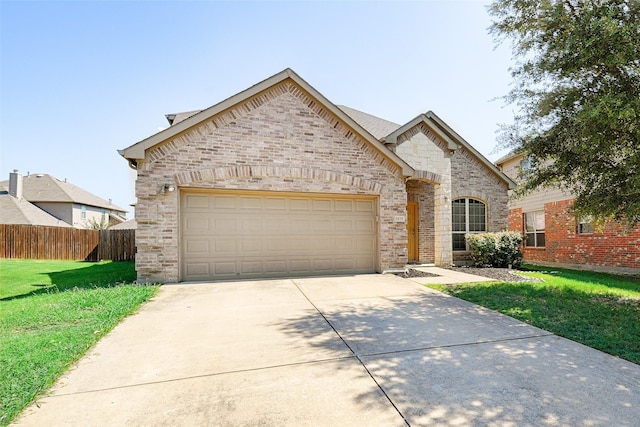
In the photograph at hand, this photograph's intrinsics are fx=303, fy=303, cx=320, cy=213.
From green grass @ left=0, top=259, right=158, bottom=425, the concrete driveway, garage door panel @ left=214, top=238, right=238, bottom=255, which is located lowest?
the concrete driveway

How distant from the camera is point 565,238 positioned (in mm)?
14680

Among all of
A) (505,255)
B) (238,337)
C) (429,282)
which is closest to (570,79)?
(429,282)

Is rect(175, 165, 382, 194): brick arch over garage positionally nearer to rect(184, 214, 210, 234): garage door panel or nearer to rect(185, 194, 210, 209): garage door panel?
rect(185, 194, 210, 209): garage door panel

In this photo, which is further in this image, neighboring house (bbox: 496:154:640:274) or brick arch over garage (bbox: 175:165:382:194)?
neighboring house (bbox: 496:154:640:274)

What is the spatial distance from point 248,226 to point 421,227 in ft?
24.3

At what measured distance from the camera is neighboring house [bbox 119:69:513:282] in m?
8.30

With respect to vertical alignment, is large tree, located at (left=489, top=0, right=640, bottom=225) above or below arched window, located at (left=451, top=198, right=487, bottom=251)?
above

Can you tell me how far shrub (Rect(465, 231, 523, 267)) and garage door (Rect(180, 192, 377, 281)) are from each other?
200 inches

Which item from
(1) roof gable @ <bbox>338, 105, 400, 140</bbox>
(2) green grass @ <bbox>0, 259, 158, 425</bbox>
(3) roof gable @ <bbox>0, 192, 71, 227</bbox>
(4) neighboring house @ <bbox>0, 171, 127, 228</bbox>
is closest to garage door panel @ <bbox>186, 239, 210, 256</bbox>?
(2) green grass @ <bbox>0, 259, 158, 425</bbox>

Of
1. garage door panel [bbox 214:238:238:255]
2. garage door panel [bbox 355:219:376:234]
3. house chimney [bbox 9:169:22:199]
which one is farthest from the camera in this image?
house chimney [bbox 9:169:22:199]

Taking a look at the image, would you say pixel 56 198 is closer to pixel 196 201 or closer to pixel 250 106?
pixel 196 201

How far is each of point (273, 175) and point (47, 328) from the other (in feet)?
19.6

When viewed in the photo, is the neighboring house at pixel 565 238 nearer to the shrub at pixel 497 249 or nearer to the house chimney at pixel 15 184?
the shrub at pixel 497 249

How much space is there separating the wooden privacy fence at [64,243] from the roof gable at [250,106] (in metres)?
11.3
